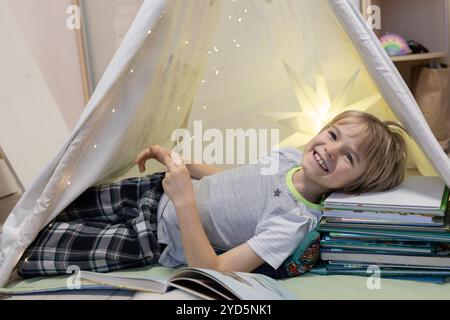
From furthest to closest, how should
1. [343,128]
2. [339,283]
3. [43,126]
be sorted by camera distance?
[43,126], [343,128], [339,283]

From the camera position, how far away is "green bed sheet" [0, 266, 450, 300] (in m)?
1.02

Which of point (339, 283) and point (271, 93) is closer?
point (339, 283)

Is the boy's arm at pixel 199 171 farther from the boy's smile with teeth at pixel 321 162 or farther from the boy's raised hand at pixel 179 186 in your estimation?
the boy's smile with teeth at pixel 321 162

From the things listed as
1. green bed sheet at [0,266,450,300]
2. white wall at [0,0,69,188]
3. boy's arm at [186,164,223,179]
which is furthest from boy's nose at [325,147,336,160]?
white wall at [0,0,69,188]

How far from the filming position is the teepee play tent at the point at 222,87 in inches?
44.7

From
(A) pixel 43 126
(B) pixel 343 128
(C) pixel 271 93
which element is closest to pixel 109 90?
(B) pixel 343 128

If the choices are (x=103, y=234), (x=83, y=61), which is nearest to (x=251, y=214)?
(x=103, y=234)

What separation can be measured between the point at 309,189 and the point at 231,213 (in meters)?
0.19

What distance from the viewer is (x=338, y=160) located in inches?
46.3

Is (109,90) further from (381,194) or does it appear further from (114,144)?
(381,194)

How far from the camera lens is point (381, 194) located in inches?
45.5

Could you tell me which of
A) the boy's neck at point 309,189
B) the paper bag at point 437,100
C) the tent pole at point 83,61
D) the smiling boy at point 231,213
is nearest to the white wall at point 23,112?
the tent pole at point 83,61

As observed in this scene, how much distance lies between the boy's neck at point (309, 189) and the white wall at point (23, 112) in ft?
3.74

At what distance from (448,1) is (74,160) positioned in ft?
6.06
